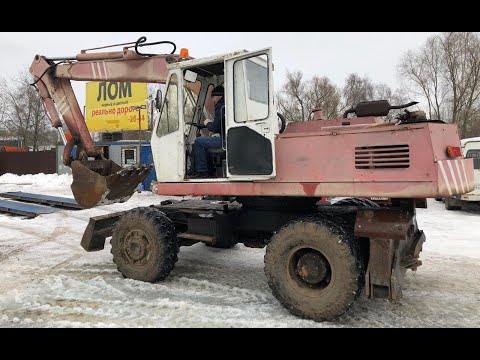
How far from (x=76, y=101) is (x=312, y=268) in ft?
16.7

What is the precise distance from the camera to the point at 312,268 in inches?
169

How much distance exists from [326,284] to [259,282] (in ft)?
4.65

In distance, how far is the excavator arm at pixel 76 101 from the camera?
6164mm

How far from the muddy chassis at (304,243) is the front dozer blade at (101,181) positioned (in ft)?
2.77

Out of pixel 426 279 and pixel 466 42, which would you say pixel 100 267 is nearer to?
pixel 426 279

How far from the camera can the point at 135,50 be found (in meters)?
6.04

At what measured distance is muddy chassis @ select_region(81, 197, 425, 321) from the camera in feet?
13.3

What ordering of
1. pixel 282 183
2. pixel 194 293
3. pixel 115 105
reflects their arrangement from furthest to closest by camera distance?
pixel 115 105 → pixel 194 293 → pixel 282 183

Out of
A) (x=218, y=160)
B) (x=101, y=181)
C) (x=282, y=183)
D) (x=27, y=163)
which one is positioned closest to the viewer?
(x=282, y=183)

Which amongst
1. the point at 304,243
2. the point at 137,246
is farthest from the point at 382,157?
the point at 137,246

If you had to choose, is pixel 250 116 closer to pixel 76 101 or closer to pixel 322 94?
pixel 76 101

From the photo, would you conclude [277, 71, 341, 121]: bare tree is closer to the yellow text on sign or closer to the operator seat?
the yellow text on sign

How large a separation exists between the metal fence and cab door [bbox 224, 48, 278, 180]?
25295mm

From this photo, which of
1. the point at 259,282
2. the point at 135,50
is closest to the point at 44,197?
the point at 135,50
